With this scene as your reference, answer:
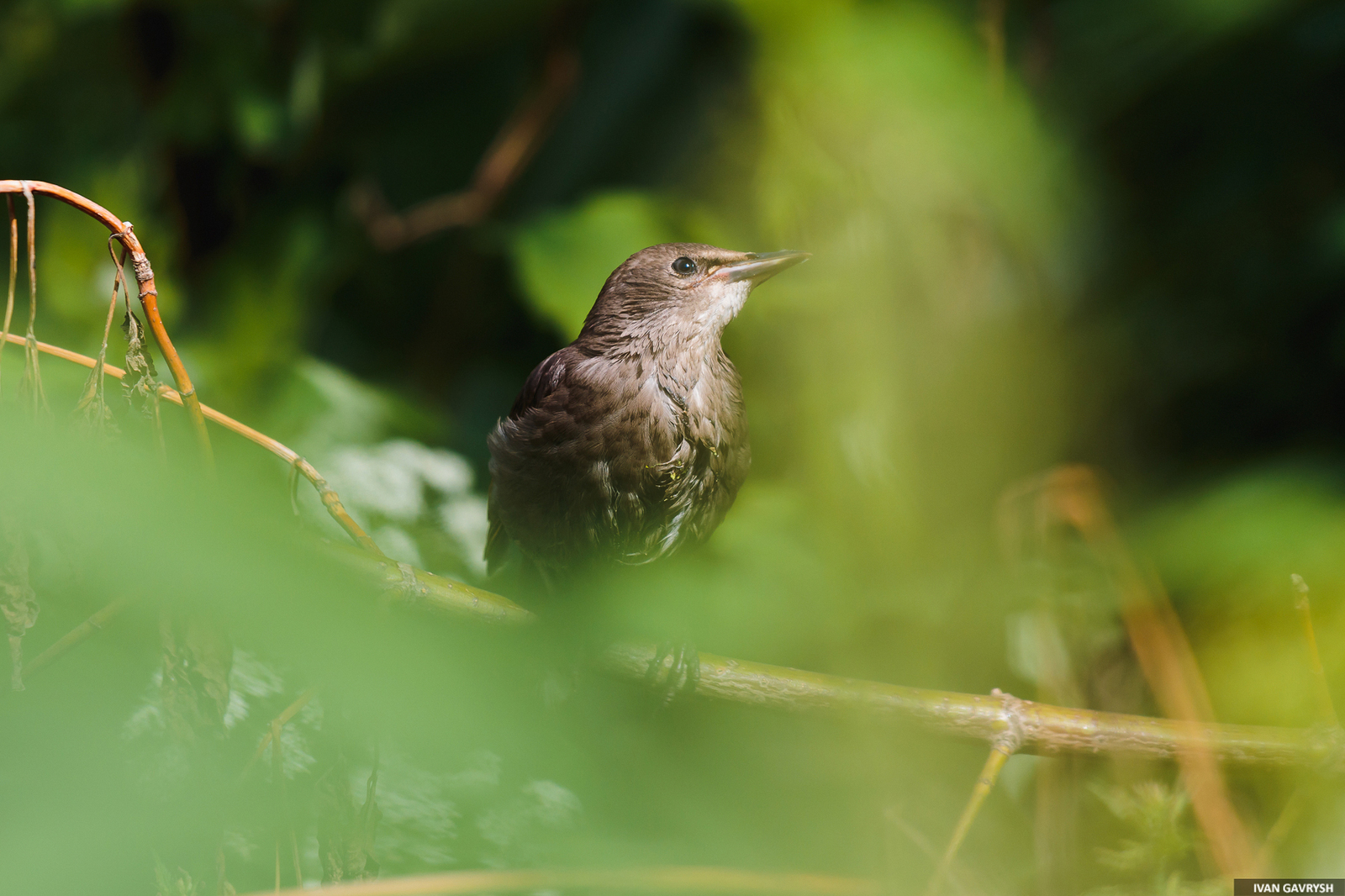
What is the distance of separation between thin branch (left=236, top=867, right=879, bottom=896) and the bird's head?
3.09ft

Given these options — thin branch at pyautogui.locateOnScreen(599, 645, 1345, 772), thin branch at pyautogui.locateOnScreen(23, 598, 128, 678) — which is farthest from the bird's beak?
thin branch at pyautogui.locateOnScreen(23, 598, 128, 678)

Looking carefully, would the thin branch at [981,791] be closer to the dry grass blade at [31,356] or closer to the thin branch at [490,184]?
the dry grass blade at [31,356]

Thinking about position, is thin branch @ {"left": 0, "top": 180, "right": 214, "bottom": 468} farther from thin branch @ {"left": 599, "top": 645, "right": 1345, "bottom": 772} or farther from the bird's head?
the bird's head

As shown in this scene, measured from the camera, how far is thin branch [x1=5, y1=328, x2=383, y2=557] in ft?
3.28

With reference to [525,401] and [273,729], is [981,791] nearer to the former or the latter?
[273,729]

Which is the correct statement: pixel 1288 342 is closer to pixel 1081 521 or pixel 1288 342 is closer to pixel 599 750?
pixel 1081 521

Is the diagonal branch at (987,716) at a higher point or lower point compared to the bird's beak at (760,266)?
lower

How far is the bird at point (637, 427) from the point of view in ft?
5.37

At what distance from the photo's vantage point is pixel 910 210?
4.72ft

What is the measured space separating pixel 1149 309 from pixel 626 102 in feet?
6.35

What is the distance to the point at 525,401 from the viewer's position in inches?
72.8

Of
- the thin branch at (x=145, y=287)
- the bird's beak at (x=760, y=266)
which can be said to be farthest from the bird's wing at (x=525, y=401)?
the thin branch at (x=145, y=287)

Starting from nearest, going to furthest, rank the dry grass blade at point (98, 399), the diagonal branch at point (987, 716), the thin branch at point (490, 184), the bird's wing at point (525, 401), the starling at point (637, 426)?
the dry grass blade at point (98, 399) → the diagonal branch at point (987, 716) → the starling at point (637, 426) → the bird's wing at point (525, 401) → the thin branch at point (490, 184)

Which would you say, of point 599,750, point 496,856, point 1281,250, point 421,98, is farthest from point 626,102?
point 496,856
